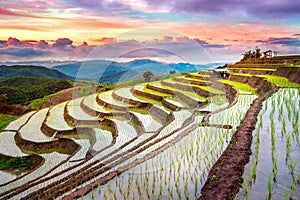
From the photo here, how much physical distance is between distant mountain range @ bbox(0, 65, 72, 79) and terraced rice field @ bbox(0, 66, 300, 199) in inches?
2676

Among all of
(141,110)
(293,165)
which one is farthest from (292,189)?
(141,110)

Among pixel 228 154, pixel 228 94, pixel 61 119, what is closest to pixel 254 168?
pixel 228 154

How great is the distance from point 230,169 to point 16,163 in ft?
27.1

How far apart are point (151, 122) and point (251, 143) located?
582 centimetres

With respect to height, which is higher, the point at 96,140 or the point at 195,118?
the point at 195,118

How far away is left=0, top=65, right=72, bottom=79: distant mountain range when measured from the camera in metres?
78.4

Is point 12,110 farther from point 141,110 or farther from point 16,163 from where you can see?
point 16,163

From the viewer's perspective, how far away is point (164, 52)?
10727 millimetres

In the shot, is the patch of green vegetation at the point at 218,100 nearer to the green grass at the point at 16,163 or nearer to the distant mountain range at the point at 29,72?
the green grass at the point at 16,163

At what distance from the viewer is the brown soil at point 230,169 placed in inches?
159

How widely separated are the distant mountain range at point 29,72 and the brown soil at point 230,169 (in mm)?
79059

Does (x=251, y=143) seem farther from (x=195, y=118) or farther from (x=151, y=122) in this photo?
(x=151, y=122)

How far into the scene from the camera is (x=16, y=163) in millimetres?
10242

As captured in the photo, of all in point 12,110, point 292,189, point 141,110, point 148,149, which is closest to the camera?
point 292,189
